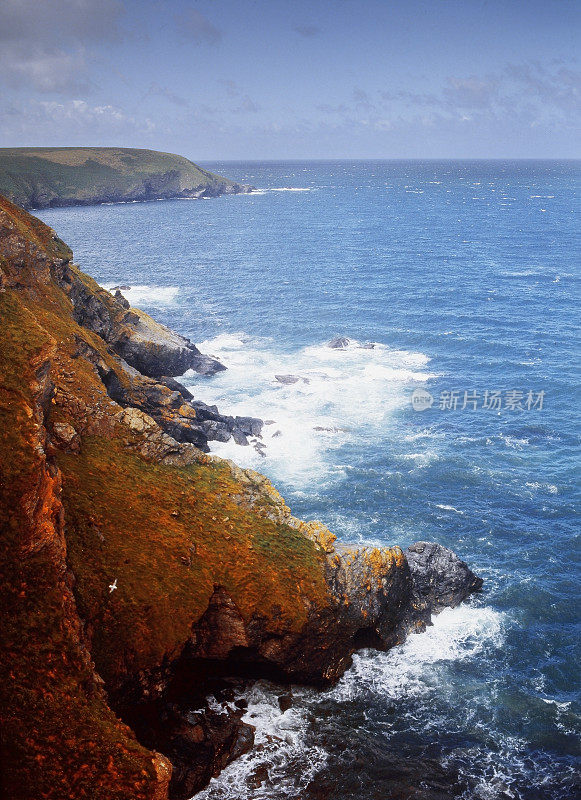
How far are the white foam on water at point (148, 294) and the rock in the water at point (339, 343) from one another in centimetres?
3649

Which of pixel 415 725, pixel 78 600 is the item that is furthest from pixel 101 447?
pixel 415 725

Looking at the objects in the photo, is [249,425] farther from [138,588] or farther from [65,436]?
[138,588]

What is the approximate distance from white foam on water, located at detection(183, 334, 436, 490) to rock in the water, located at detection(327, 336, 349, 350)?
2.43ft

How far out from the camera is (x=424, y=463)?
5822 cm

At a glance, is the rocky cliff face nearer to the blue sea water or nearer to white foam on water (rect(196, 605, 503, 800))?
white foam on water (rect(196, 605, 503, 800))

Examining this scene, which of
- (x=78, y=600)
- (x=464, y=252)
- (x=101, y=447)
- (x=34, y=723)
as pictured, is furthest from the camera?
(x=464, y=252)

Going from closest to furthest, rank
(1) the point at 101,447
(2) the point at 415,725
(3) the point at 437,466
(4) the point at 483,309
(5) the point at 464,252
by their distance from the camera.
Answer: (2) the point at 415,725 < (1) the point at 101,447 < (3) the point at 437,466 < (4) the point at 483,309 < (5) the point at 464,252

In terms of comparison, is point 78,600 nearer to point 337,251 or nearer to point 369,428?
point 369,428

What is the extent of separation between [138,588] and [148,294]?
9257cm

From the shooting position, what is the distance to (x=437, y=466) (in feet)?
190

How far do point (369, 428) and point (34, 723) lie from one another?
4621cm

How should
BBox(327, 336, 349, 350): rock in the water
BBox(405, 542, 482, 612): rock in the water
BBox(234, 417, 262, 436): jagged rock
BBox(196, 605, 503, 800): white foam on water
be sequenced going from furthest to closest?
BBox(327, 336, 349, 350): rock in the water → BBox(234, 417, 262, 436): jagged rock → BBox(405, 542, 482, 612): rock in the water → BBox(196, 605, 503, 800): white foam on water

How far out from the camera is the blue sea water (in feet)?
101

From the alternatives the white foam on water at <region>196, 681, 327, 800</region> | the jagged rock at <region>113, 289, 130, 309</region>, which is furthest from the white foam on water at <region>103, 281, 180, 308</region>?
the white foam on water at <region>196, 681, 327, 800</region>
